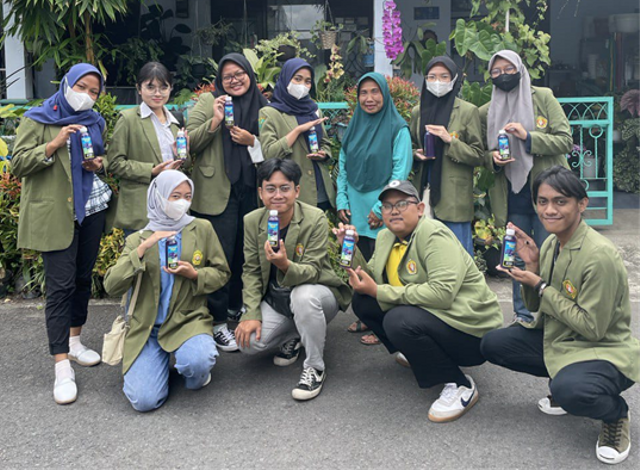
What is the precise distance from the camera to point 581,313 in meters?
3.33

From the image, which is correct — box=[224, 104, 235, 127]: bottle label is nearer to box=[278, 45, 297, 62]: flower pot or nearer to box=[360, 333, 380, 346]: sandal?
box=[360, 333, 380, 346]: sandal

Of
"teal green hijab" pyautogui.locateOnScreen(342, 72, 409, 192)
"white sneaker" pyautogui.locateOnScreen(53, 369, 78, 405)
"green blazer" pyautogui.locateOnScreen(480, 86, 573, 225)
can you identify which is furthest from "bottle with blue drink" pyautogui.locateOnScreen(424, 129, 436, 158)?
"white sneaker" pyautogui.locateOnScreen(53, 369, 78, 405)

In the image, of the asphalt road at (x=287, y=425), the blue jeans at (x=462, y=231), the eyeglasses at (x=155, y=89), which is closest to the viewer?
the asphalt road at (x=287, y=425)

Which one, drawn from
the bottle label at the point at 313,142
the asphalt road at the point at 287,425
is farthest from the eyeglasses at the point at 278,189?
the asphalt road at the point at 287,425

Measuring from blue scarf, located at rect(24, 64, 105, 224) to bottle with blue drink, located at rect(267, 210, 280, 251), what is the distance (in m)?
1.30

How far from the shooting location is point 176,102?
777 cm

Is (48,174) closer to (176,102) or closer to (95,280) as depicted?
(95,280)

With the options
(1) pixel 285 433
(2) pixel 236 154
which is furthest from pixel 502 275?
(1) pixel 285 433

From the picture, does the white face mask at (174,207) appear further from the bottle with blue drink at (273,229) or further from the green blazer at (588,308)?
the green blazer at (588,308)

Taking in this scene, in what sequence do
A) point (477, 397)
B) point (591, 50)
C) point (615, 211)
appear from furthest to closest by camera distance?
point (591, 50) → point (615, 211) → point (477, 397)

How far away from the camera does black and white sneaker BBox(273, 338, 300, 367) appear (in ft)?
15.1

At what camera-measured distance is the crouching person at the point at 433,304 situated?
3.81 metres

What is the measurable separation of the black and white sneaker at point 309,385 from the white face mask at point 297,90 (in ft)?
6.62

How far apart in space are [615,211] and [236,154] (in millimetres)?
5847
